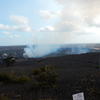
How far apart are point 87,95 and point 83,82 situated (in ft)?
5.73

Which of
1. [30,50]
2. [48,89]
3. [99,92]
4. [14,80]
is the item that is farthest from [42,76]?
[30,50]

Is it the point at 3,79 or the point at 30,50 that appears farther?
the point at 30,50

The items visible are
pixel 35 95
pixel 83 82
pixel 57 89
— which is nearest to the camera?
pixel 35 95

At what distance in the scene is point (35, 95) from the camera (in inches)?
270

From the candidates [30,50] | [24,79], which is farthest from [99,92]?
[30,50]

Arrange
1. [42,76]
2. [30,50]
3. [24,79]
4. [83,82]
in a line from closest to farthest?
[83,82] < [42,76] < [24,79] < [30,50]

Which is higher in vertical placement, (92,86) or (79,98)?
(79,98)

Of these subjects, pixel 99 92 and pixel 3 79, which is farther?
pixel 3 79

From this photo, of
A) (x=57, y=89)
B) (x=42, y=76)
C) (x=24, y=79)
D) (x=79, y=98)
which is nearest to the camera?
(x=79, y=98)

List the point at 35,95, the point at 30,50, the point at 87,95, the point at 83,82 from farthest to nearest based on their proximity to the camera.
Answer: the point at 30,50, the point at 83,82, the point at 35,95, the point at 87,95

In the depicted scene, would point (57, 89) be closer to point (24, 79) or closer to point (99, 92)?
point (99, 92)

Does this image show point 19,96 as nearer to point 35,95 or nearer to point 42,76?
point 35,95

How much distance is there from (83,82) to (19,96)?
10.9 ft

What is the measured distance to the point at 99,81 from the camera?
817cm
